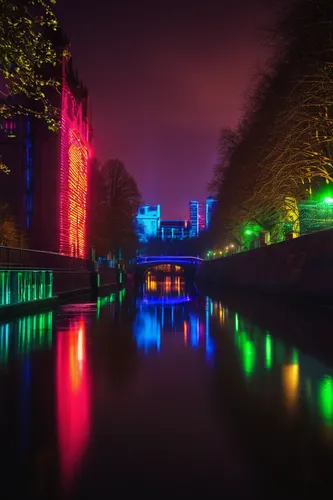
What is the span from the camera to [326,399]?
5461 mm

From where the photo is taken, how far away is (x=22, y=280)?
17.8 m

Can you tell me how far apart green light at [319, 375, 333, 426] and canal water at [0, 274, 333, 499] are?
0.01 metres

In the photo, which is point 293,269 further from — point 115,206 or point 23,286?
point 115,206

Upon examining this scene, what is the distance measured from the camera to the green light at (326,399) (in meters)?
4.79

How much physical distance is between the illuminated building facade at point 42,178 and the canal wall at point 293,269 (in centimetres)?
1494

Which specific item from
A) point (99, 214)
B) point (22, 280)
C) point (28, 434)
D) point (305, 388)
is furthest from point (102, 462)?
point (99, 214)

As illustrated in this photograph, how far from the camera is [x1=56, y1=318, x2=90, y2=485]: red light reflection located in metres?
3.73

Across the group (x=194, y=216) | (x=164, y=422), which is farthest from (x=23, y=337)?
(x=194, y=216)

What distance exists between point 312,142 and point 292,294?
7.71 metres

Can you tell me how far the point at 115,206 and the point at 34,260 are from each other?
3319cm

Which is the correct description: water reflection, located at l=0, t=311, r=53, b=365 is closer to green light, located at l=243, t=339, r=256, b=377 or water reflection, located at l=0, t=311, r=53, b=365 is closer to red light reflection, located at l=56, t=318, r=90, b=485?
red light reflection, located at l=56, t=318, r=90, b=485

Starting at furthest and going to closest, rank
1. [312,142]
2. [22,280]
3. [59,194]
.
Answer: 1. [59,194]
2. [312,142]
3. [22,280]

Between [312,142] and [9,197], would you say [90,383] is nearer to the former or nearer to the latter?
[312,142]

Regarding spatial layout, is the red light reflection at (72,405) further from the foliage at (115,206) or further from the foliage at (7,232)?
the foliage at (115,206)
